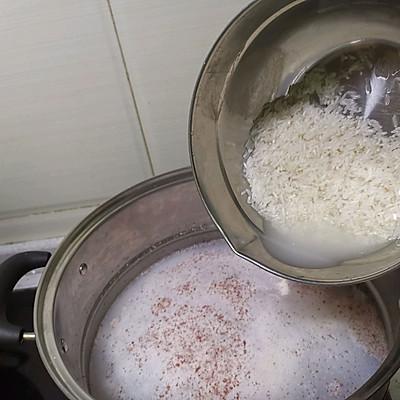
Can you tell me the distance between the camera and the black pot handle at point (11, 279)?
518mm

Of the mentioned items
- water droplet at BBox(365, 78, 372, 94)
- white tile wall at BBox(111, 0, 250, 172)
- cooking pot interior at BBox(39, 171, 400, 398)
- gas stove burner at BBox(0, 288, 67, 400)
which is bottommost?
gas stove burner at BBox(0, 288, 67, 400)

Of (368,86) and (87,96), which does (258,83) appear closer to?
(368,86)

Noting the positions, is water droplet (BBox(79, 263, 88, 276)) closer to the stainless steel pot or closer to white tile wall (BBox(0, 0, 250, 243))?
the stainless steel pot

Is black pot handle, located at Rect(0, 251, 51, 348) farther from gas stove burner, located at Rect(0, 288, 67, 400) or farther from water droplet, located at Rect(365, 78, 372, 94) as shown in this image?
water droplet, located at Rect(365, 78, 372, 94)

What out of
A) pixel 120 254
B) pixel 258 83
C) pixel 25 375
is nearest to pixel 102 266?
pixel 120 254

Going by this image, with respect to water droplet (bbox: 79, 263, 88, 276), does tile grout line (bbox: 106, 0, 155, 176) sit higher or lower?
higher

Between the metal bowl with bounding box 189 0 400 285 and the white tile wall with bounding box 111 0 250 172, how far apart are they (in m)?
0.09

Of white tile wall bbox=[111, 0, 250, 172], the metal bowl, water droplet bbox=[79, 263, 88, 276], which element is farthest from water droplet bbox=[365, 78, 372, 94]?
water droplet bbox=[79, 263, 88, 276]

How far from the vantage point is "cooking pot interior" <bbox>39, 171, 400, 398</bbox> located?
54 cm

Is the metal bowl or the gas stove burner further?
the gas stove burner

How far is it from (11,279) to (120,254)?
114 millimetres

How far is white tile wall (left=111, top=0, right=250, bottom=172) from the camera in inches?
21.4

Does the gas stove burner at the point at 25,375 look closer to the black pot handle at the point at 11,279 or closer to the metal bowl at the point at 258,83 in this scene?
the black pot handle at the point at 11,279

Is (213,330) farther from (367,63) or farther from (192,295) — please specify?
(367,63)
